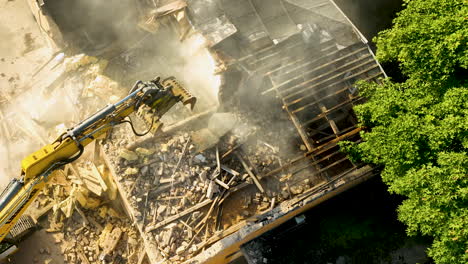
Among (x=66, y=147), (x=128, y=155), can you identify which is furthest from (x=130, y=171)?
(x=66, y=147)

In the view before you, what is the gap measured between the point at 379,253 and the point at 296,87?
25.8 feet

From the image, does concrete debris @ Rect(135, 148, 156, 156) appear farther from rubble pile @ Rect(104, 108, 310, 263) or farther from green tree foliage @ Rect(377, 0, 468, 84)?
green tree foliage @ Rect(377, 0, 468, 84)

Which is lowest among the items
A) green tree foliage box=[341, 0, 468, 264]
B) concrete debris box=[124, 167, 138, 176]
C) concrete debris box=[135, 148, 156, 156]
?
green tree foliage box=[341, 0, 468, 264]

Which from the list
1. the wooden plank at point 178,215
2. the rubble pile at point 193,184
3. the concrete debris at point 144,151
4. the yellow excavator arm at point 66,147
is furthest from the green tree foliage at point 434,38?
the concrete debris at point 144,151

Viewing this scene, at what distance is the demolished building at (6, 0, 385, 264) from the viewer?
502 inches

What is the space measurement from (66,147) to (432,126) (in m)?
10.1

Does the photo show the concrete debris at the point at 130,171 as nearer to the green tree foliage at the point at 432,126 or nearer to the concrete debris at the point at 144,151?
the concrete debris at the point at 144,151

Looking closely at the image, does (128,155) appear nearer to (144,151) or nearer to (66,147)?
(144,151)

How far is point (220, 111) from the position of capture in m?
14.1

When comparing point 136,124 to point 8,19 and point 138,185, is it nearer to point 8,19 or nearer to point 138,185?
point 138,185

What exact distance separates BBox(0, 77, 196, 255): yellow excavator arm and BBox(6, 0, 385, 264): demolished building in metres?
3.14

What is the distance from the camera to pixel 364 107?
11.6m

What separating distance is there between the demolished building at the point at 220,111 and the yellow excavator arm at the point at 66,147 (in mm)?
3138

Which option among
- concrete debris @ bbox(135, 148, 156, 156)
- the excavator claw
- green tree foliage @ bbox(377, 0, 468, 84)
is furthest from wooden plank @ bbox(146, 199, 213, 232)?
green tree foliage @ bbox(377, 0, 468, 84)
